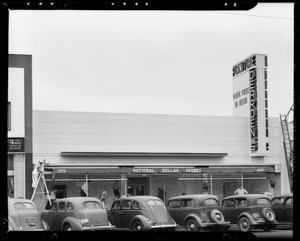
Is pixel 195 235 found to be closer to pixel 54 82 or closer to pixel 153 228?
pixel 153 228

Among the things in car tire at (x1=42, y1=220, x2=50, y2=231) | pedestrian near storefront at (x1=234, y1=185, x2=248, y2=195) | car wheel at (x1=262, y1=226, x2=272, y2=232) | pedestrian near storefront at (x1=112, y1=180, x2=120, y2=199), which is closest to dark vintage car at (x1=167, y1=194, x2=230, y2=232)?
pedestrian near storefront at (x1=234, y1=185, x2=248, y2=195)

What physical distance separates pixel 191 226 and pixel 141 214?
36 centimetres

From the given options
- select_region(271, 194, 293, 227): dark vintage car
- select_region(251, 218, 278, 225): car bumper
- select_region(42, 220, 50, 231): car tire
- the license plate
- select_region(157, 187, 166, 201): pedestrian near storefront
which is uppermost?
select_region(157, 187, 166, 201): pedestrian near storefront

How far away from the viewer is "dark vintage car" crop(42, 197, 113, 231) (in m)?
3.04

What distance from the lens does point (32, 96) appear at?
9.57 feet

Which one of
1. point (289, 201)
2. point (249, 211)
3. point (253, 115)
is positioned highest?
point (253, 115)

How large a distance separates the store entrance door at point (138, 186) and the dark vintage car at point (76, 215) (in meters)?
0.25

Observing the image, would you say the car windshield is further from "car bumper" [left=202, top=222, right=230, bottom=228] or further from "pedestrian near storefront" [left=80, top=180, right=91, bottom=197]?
"car bumper" [left=202, top=222, right=230, bottom=228]

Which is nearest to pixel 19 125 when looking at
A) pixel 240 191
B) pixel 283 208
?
pixel 240 191

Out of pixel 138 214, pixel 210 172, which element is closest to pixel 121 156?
pixel 138 214

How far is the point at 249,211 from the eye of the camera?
3.11 m

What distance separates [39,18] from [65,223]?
1.42 meters

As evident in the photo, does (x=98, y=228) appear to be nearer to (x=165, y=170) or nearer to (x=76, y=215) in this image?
(x=76, y=215)

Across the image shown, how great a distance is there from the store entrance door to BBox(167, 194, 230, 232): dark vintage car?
0.65 feet
